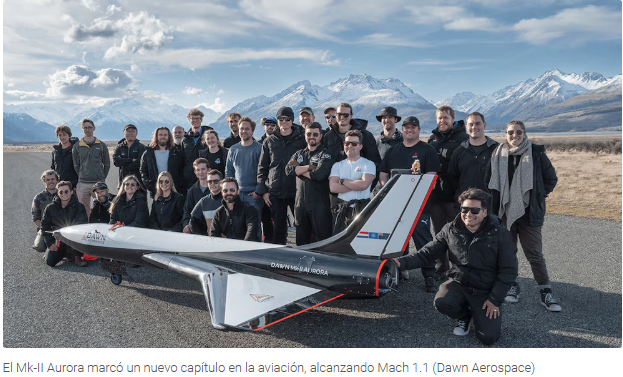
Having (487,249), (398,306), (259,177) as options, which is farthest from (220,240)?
(487,249)

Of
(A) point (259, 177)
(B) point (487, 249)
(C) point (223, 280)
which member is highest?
(A) point (259, 177)

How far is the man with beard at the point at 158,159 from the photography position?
848cm

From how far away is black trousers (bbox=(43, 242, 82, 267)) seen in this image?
25.3 ft

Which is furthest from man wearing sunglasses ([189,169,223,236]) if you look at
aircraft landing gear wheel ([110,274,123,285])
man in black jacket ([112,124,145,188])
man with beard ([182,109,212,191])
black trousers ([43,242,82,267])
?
man in black jacket ([112,124,145,188])

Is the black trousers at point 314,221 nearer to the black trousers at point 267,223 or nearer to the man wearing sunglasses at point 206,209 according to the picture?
the black trousers at point 267,223

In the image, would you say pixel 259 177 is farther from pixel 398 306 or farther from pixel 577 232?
pixel 577 232

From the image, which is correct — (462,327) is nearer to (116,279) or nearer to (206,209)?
(206,209)

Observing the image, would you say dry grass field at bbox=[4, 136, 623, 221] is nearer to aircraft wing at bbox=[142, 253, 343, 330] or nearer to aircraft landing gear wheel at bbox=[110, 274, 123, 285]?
aircraft wing at bbox=[142, 253, 343, 330]

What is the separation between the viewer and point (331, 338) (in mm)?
4961

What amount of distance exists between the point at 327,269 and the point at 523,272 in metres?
4.33

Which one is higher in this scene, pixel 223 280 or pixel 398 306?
pixel 223 280

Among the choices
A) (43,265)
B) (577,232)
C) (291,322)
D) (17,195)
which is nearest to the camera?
(291,322)

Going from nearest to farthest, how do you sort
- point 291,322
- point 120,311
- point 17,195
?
point 291,322
point 120,311
point 17,195

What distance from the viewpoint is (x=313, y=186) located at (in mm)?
6363
